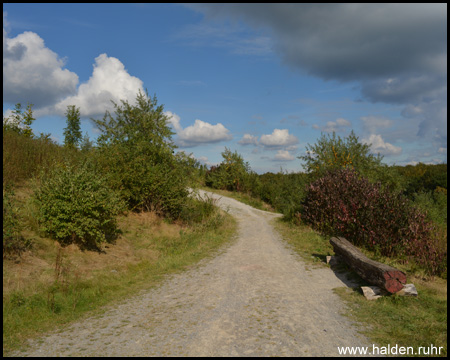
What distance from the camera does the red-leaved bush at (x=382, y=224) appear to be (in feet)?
32.8

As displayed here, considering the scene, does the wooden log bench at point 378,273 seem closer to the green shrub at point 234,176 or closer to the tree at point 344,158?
the tree at point 344,158

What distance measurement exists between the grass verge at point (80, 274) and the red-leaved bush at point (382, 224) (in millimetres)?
5299

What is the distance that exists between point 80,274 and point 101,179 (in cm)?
316

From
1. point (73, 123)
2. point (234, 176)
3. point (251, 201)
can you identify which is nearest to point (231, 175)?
point (234, 176)

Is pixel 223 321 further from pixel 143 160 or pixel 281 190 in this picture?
pixel 281 190

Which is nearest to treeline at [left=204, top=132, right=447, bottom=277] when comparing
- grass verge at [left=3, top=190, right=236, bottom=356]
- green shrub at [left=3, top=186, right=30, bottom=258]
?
grass verge at [left=3, top=190, right=236, bottom=356]

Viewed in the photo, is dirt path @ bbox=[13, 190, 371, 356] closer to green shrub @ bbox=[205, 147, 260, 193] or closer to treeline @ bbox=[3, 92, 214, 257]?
treeline @ bbox=[3, 92, 214, 257]

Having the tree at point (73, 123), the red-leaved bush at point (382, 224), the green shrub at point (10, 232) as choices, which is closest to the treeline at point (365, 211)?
the red-leaved bush at point (382, 224)

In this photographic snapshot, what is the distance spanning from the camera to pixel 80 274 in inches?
297

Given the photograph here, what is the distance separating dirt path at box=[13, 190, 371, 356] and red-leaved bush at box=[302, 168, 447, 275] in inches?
132

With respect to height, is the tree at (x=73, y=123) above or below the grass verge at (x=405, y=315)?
above

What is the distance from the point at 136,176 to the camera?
13328mm

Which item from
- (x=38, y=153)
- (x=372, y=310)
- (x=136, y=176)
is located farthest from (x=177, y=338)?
(x=38, y=153)

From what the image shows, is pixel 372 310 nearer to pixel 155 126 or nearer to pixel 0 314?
pixel 0 314
